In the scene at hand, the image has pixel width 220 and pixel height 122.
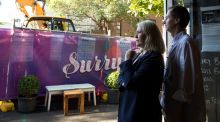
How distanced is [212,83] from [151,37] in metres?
1.67

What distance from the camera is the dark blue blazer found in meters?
2.83

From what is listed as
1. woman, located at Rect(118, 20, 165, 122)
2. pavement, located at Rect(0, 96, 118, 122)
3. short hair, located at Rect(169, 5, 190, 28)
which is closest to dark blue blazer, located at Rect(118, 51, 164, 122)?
woman, located at Rect(118, 20, 165, 122)

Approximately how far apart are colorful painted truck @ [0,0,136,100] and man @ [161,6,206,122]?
18.7ft

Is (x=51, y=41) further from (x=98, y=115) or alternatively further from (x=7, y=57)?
(x=98, y=115)

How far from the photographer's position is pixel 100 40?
970cm

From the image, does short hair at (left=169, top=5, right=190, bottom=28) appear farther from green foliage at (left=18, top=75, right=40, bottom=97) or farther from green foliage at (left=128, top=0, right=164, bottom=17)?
green foliage at (left=18, top=75, right=40, bottom=97)

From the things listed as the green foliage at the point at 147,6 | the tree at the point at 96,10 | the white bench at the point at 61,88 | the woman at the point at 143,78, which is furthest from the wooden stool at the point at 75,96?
the tree at the point at 96,10

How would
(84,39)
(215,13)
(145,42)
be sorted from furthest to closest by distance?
(84,39) < (215,13) < (145,42)

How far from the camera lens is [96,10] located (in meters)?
27.5

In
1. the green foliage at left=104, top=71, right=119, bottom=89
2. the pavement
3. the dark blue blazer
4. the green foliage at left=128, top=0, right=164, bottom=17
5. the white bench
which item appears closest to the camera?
the dark blue blazer

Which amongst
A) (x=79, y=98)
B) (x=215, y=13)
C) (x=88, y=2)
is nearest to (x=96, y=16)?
(x=88, y=2)

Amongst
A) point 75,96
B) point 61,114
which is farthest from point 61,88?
point 61,114

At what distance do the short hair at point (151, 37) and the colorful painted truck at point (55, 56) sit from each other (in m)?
5.59

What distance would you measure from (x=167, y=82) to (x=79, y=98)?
213 inches
